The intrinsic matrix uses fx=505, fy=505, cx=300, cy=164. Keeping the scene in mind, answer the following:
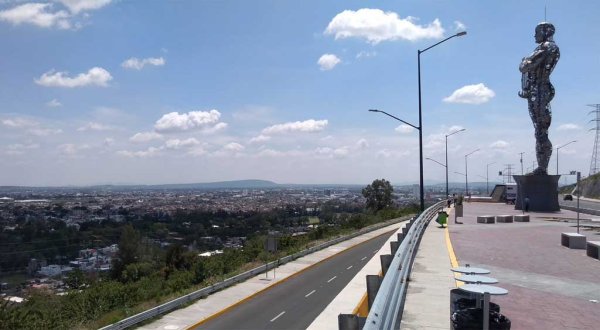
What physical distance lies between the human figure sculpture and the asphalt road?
2684 centimetres

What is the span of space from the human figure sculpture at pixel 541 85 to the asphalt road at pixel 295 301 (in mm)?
26843

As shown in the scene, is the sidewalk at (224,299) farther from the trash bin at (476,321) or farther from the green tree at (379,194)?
the green tree at (379,194)

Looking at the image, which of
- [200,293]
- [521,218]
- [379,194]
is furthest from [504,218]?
[379,194]

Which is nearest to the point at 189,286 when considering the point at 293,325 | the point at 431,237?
the point at 293,325

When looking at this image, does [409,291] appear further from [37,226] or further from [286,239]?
[37,226]

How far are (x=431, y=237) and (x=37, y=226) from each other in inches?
2694

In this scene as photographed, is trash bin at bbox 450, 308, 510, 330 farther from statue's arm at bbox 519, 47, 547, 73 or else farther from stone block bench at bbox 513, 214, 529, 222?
statue's arm at bbox 519, 47, 547, 73

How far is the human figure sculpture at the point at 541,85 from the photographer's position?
4603 cm

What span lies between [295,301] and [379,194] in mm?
73800

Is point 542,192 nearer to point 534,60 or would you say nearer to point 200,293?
point 534,60

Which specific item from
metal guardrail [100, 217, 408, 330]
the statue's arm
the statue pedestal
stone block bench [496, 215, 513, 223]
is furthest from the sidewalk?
the statue's arm

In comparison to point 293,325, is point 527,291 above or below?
above

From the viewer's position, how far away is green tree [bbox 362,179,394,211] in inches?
3632

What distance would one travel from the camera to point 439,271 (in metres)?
14.0
